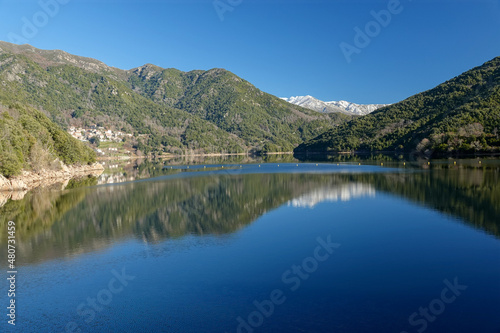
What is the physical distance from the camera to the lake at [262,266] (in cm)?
1227

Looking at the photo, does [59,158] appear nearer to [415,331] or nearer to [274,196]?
[274,196]

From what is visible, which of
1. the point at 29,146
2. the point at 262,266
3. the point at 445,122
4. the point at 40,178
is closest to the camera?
the point at 262,266

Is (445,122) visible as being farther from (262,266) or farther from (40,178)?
(262,266)

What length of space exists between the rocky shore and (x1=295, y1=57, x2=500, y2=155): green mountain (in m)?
106

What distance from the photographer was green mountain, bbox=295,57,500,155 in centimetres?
10644

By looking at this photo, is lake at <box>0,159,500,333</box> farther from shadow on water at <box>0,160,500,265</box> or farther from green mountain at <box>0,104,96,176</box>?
green mountain at <box>0,104,96,176</box>

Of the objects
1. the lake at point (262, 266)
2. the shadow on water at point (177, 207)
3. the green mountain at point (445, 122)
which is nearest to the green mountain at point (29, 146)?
the shadow on water at point (177, 207)

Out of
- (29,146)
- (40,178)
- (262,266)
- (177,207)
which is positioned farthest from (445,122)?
(262,266)

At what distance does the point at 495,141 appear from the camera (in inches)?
3949

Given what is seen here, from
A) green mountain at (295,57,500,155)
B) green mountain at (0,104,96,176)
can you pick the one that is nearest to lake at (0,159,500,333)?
green mountain at (0,104,96,176)

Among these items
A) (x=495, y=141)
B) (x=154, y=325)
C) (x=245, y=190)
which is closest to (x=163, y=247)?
(x=154, y=325)

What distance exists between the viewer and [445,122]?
395 ft

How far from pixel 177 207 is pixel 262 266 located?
759 inches

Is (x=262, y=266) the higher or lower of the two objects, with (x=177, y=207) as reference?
lower
